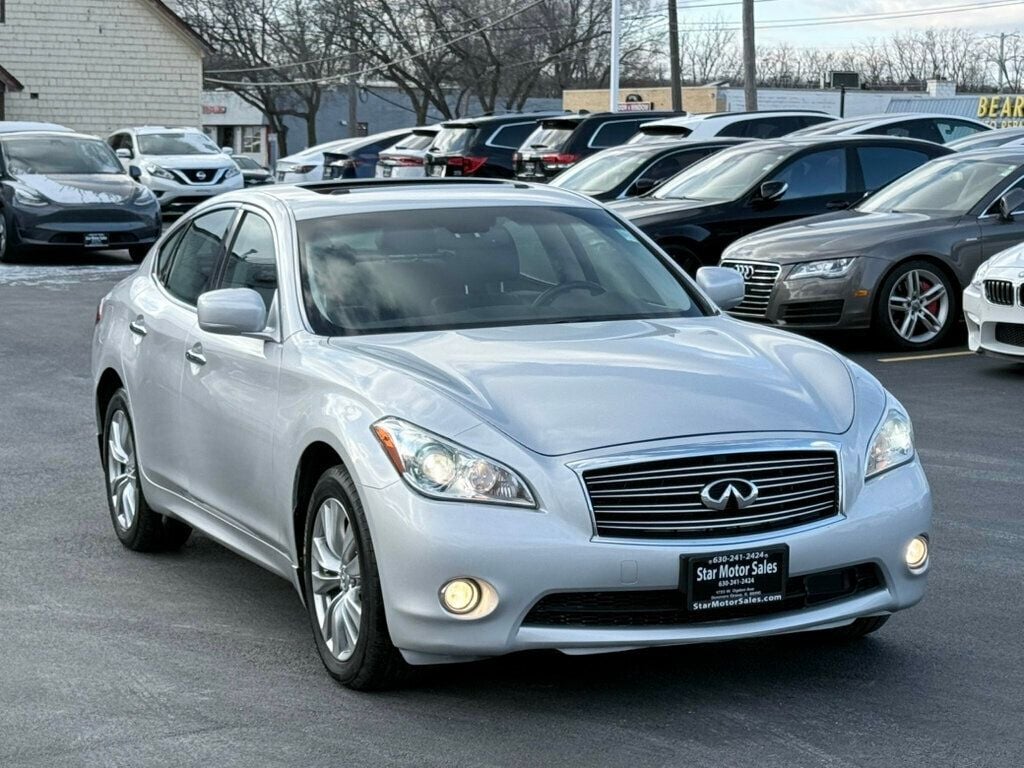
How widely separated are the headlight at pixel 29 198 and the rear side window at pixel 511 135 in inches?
281

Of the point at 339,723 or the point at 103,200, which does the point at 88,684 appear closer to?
the point at 339,723

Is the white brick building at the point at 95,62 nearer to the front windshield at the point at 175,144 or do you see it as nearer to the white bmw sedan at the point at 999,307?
the front windshield at the point at 175,144

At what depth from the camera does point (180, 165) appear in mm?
31797

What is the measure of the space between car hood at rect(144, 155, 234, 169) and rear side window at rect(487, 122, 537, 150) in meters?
7.56

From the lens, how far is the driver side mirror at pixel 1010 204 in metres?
13.9

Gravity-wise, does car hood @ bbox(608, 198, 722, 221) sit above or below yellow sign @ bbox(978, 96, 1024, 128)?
below

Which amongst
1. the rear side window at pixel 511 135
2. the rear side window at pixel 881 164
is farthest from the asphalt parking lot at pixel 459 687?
the rear side window at pixel 511 135

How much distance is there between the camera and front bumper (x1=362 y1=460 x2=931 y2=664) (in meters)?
4.79

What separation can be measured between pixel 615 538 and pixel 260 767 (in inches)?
44.7

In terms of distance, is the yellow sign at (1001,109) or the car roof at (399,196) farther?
the yellow sign at (1001,109)

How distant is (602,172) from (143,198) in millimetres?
6760

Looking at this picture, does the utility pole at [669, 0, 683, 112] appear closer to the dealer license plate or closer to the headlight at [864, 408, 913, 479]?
the headlight at [864, 408, 913, 479]

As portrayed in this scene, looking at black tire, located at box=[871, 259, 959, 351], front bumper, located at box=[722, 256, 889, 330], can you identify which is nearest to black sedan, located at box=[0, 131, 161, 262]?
front bumper, located at box=[722, 256, 889, 330]

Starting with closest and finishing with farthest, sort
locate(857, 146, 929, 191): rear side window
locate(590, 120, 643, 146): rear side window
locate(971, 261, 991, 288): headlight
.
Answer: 1. locate(971, 261, 991, 288): headlight
2. locate(857, 146, 929, 191): rear side window
3. locate(590, 120, 643, 146): rear side window
